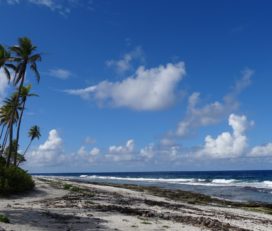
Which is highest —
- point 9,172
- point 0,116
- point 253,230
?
point 0,116

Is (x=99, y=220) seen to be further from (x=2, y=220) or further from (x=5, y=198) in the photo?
(x=5, y=198)

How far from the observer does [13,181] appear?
31078 mm

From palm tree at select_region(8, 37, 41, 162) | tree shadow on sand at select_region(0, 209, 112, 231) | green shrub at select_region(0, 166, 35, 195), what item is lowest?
tree shadow on sand at select_region(0, 209, 112, 231)

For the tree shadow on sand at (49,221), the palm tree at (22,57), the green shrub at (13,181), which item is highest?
the palm tree at (22,57)

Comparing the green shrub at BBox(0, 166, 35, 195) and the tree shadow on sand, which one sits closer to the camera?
the tree shadow on sand

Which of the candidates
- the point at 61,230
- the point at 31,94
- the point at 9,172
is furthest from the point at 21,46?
the point at 61,230

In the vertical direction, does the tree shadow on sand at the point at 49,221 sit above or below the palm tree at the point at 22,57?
below

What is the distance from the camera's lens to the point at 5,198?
28312 millimetres

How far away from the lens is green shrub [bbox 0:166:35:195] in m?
29.4

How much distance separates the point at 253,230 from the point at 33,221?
11981mm

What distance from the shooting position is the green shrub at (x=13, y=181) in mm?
29438

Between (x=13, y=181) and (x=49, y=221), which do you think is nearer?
(x=49, y=221)

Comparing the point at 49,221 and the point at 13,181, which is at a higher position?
the point at 13,181

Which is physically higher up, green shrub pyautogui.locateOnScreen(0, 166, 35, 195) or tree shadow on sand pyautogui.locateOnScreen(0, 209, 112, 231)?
green shrub pyautogui.locateOnScreen(0, 166, 35, 195)
